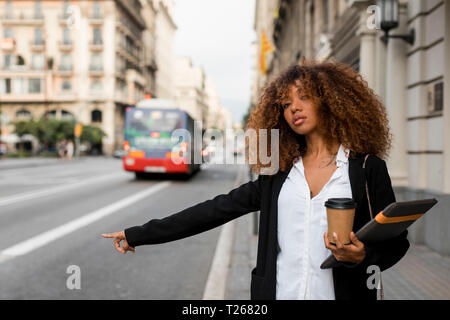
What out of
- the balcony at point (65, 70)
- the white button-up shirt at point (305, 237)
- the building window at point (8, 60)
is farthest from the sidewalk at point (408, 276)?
the building window at point (8, 60)

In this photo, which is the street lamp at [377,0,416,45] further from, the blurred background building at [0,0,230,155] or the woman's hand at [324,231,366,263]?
the blurred background building at [0,0,230,155]

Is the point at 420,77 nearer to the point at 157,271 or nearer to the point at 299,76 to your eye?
the point at 157,271

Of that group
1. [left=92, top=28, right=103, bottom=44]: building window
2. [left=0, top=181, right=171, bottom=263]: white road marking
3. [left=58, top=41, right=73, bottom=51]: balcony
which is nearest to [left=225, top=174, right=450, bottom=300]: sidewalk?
[left=0, top=181, right=171, bottom=263]: white road marking

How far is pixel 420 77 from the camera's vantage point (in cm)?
698

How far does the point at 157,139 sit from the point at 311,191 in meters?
14.1

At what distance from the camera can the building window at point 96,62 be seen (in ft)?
185

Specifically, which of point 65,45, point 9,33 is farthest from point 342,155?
point 9,33

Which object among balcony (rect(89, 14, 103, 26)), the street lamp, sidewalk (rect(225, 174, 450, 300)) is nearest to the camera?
sidewalk (rect(225, 174, 450, 300))

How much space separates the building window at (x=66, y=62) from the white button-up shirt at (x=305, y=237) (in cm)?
5915

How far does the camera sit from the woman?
158 cm

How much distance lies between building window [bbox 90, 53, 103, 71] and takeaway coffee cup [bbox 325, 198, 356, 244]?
→ 191 ft

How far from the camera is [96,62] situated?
2224 inches

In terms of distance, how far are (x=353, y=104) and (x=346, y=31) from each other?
9984 millimetres
